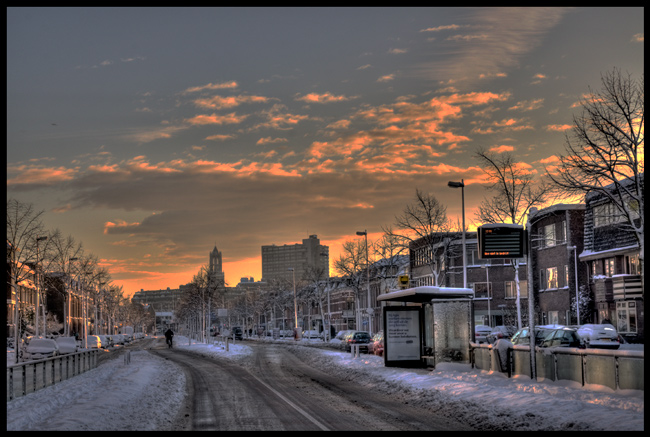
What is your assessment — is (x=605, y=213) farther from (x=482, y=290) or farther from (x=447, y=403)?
(x=447, y=403)

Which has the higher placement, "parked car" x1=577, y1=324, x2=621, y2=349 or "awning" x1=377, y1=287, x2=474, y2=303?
"awning" x1=377, y1=287, x2=474, y2=303

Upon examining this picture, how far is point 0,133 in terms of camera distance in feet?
35.8

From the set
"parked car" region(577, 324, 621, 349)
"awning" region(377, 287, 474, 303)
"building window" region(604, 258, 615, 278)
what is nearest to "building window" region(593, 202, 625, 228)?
"building window" region(604, 258, 615, 278)

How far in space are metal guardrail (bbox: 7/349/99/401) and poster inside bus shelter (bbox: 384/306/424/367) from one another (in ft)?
41.7

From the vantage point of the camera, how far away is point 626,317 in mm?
54281

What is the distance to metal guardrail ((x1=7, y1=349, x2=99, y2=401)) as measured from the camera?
742 inches

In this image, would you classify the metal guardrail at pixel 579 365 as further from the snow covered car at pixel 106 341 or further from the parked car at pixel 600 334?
the snow covered car at pixel 106 341

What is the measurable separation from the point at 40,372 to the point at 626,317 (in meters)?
45.5

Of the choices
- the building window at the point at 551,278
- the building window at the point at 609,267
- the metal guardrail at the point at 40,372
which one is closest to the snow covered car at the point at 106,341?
the building window at the point at 551,278

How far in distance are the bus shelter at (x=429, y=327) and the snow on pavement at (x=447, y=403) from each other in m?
1.60

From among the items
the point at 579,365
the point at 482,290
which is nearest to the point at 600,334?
the point at 579,365

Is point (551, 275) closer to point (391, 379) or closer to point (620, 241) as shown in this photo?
point (620, 241)

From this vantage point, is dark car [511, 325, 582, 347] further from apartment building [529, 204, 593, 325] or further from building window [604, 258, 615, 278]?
apartment building [529, 204, 593, 325]

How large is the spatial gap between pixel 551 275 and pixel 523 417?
56.0 m
